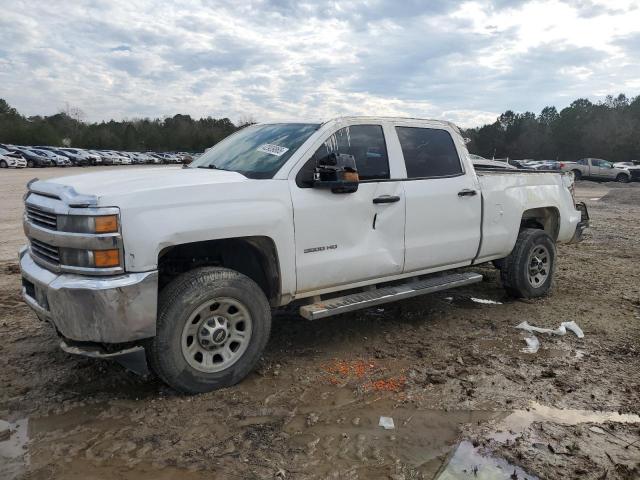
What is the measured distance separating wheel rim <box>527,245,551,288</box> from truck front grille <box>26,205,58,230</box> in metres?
4.95

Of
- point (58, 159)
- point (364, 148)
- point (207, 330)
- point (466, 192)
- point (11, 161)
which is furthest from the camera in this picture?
point (58, 159)

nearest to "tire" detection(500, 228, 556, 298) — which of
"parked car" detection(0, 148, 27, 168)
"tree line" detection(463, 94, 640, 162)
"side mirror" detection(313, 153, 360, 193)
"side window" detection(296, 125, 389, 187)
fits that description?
"side window" detection(296, 125, 389, 187)

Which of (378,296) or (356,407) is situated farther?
(378,296)

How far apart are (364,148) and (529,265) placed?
2731mm

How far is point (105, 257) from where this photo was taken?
127 inches

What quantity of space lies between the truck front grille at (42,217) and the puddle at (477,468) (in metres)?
2.81

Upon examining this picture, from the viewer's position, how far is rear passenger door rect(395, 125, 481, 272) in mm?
4809

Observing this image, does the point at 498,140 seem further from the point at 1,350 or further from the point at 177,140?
the point at 1,350

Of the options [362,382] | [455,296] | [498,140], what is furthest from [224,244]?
[498,140]

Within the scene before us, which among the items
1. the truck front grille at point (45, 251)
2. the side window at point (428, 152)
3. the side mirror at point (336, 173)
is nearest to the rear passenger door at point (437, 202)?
the side window at point (428, 152)

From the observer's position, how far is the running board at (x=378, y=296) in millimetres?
4120

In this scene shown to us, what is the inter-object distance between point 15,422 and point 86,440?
573 millimetres

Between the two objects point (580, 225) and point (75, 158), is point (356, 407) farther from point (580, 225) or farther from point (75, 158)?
point (75, 158)

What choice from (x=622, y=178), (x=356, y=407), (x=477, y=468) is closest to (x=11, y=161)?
(x=622, y=178)
